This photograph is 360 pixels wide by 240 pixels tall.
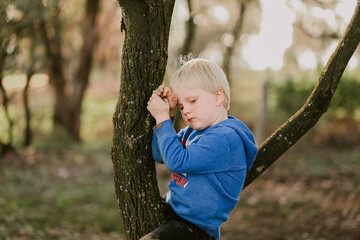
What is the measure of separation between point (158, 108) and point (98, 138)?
13.8m

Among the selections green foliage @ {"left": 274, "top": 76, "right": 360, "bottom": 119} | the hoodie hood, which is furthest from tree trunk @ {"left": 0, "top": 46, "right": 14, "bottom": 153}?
the hoodie hood

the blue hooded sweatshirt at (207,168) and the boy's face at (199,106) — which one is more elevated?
the boy's face at (199,106)

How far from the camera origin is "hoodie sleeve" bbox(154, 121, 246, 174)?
6.71 feet

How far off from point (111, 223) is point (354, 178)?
499 centimetres

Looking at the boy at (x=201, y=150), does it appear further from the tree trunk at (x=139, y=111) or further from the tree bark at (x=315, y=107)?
the tree bark at (x=315, y=107)

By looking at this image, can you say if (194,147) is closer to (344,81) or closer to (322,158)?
(322,158)

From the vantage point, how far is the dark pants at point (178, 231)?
7.09 ft

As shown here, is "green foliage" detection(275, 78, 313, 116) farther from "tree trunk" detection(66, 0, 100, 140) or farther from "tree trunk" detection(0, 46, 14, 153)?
"tree trunk" detection(0, 46, 14, 153)

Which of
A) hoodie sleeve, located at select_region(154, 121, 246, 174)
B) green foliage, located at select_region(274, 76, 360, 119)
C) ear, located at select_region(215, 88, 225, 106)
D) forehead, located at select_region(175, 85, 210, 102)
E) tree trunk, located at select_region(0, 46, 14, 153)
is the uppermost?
forehead, located at select_region(175, 85, 210, 102)

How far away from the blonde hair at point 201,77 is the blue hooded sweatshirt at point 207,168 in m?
0.21

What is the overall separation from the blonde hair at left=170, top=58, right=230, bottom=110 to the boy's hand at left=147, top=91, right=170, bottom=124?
0.16 meters

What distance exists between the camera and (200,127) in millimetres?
2252

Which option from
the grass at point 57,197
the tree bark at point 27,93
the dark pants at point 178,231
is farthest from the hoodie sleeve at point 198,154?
the tree bark at point 27,93

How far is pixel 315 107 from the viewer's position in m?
2.55
